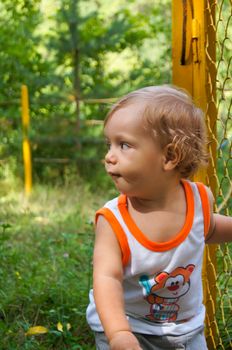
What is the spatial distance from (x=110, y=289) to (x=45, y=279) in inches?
86.0

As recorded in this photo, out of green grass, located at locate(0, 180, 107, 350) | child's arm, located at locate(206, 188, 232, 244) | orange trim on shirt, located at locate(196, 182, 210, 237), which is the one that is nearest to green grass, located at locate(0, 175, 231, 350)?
green grass, located at locate(0, 180, 107, 350)

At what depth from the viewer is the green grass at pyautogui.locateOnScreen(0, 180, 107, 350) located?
3.36 metres

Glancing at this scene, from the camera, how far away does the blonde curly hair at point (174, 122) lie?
6.46 ft

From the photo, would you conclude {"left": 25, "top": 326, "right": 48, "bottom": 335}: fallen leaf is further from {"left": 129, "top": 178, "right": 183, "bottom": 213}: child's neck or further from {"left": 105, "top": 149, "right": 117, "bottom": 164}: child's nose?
{"left": 105, "top": 149, "right": 117, "bottom": 164}: child's nose

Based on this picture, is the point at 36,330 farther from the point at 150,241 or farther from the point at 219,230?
the point at 150,241

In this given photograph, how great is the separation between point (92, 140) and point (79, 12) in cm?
145

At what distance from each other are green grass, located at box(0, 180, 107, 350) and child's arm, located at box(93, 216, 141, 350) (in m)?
1.34

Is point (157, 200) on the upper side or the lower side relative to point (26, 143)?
upper

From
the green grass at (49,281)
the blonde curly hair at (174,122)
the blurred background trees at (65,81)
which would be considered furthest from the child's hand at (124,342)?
the blurred background trees at (65,81)

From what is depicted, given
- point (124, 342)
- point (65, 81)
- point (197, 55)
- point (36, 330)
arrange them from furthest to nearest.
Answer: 1. point (65, 81)
2. point (36, 330)
3. point (197, 55)
4. point (124, 342)

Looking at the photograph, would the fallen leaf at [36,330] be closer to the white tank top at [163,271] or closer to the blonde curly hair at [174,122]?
the white tank top at [163,271]

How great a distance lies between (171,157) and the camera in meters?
2.01

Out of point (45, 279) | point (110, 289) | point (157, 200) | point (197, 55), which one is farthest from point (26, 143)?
point (110, 289)

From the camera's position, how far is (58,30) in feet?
28.4
